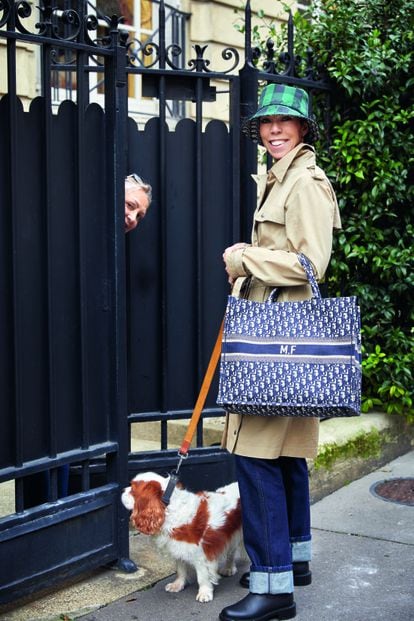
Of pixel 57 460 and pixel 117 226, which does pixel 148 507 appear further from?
pixel 117 226

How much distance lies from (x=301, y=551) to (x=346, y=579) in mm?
297

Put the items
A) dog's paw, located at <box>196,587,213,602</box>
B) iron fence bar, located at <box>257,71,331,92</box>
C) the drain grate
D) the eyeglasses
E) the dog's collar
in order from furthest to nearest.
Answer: the drain grate
iron fence bar, located at <box>257,71,331,92</box>
the eyeglasses
dog's paw, located at <box>196,587,213,602</box>
the dog's collar

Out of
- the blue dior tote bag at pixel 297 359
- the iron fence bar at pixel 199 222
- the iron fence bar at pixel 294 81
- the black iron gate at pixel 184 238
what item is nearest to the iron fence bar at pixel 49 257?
the blue dior tote bag at pixel 297 359

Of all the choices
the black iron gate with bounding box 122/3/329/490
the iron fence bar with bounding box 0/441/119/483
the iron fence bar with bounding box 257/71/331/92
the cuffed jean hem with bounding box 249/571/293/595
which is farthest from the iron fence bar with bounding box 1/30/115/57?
the cuffed jean hem with bounding box 249/571/293/595

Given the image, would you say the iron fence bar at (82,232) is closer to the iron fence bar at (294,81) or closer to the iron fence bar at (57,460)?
the iron fence bar at (57,460)

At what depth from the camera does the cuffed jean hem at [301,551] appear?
157 inches

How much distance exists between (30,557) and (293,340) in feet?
4.65

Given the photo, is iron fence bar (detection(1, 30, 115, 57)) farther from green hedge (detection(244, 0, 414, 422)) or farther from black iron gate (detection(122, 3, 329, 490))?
green hedge (detection(244, 0, 414, 422))

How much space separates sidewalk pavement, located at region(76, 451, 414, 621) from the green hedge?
107 cm

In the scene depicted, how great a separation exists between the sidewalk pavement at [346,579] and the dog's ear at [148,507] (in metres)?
0.39

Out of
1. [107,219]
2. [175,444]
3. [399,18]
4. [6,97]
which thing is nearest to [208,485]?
[175,444]

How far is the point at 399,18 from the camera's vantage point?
5766 millimetres

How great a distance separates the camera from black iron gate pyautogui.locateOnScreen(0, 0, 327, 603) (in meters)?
3.62

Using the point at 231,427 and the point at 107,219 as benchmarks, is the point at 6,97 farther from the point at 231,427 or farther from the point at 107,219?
the point at 231,427
